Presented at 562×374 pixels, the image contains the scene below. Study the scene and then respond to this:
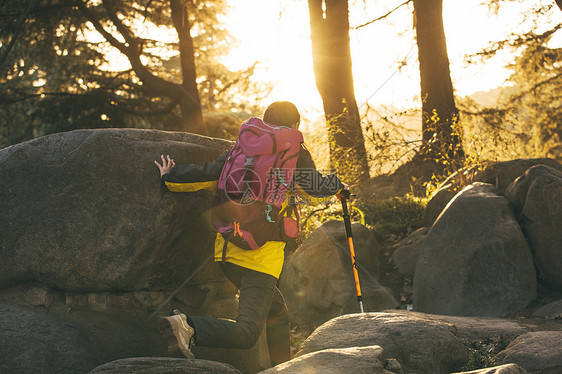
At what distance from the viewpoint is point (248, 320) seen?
3613mm

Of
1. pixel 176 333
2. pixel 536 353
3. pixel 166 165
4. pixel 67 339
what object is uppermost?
pixel 166 165

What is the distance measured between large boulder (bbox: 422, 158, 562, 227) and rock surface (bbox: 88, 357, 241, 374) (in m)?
4.68

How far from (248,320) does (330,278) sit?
126 inches

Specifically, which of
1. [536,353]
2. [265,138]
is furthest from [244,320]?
[536,353]

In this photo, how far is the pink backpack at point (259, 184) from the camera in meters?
3.71

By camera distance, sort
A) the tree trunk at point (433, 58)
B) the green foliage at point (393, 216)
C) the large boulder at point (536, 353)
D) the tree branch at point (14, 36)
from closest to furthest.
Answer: the large boulder at point (536, 353)
the green foliage at point (393, 216)
the tree branch at point (14, 36)
the tree trunk at point (433, 58)

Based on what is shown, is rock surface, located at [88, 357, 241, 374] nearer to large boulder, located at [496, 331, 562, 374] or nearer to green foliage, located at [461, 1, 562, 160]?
large boulder, located at [496, 331, 562, 374]

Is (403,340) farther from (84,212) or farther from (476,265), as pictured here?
(84,212)

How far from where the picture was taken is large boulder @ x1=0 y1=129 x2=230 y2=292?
416cm

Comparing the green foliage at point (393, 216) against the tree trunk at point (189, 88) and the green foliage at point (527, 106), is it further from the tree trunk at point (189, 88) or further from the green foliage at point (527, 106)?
the tree trunk at point (189, 88)

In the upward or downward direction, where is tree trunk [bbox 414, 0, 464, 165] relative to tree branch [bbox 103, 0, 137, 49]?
downward

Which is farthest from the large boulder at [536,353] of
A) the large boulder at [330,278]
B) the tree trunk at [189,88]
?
the tree trunk at [189,88]

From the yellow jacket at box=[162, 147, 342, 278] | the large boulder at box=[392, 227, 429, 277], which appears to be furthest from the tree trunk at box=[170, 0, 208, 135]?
the yellow jacket at box=[162, 147, 342, 278]

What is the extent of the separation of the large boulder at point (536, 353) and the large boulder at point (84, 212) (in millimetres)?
2833
